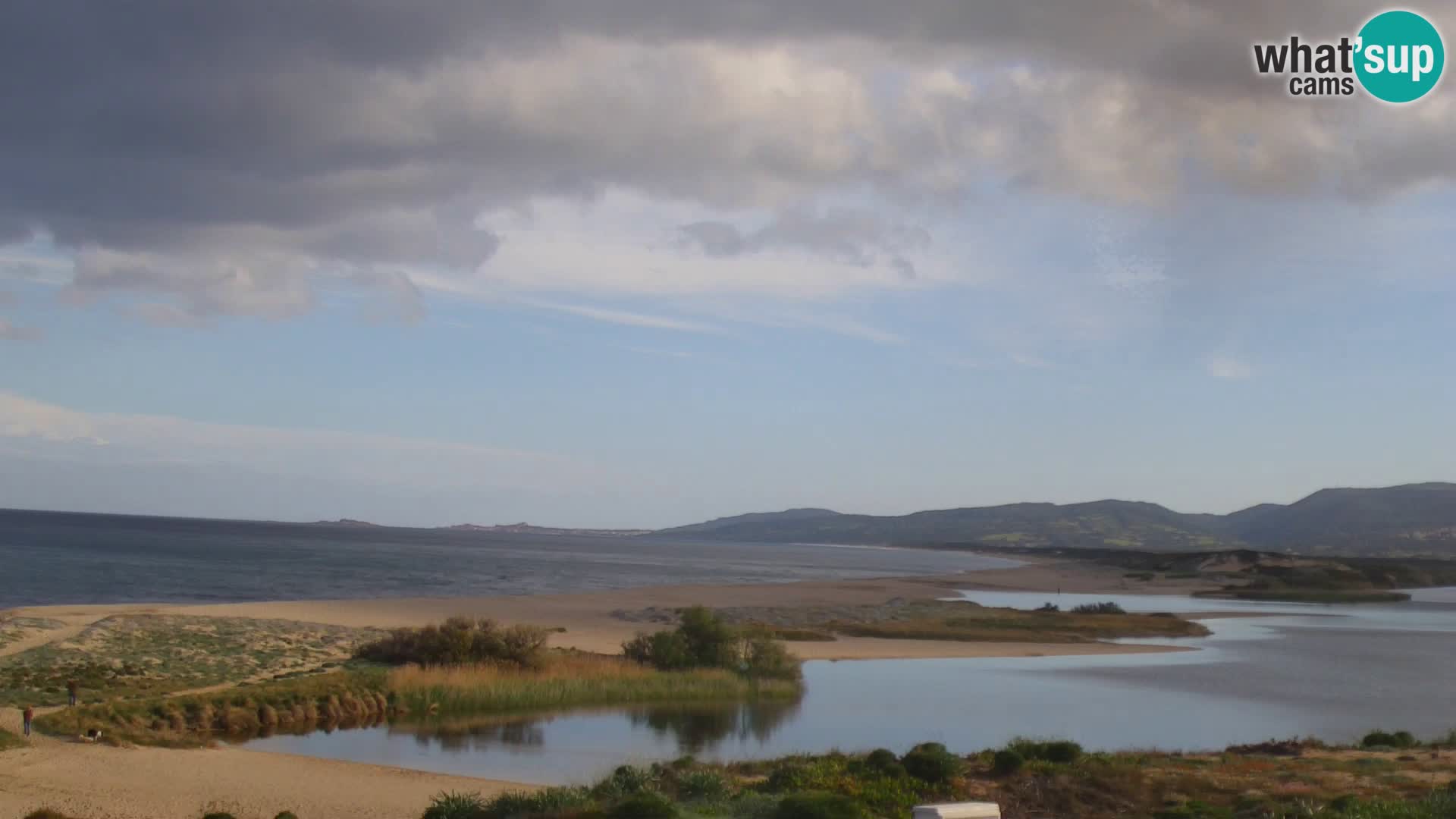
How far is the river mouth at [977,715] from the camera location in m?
25.6

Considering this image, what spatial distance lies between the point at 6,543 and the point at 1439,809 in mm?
125762

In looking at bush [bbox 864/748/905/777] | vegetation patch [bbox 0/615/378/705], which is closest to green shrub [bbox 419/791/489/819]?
bush [bbox 864/748/905/777]

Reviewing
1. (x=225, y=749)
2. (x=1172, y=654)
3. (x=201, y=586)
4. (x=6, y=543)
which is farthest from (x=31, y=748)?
(x=6, y=543)

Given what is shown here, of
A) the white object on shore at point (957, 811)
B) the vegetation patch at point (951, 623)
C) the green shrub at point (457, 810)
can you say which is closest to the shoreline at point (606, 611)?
the vegetation patch at point (951, 623)

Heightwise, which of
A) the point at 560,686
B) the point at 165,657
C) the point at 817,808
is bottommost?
the point at 560,686

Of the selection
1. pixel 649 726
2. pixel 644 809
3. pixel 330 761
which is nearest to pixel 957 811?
pixel 644 809

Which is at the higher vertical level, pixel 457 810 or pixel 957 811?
pixel 957 811

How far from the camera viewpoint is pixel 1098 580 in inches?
4695

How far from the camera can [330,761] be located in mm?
22531

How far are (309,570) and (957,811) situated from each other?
89941 mm

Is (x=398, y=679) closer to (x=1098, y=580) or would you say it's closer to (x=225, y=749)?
(x=225, y=749)

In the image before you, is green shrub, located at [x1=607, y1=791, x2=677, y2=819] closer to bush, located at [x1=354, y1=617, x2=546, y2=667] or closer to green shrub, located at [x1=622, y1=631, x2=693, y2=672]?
bush, located at [x1=354, y1=617, x2=546, y2=667]

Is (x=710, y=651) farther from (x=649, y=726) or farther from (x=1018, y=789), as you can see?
(x=1018, y=789)

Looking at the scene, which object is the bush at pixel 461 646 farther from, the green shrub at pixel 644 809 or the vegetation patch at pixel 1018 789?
the green shrub at pixel 644 809
